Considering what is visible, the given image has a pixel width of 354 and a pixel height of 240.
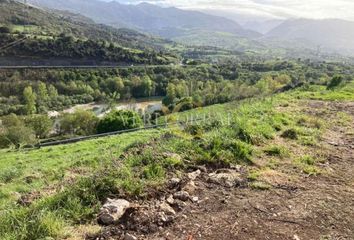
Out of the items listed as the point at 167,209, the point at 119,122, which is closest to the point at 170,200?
the point at 167,209

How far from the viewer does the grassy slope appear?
4809mm

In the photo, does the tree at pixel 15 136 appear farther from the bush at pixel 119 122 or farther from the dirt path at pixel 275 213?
the dirt path at pixel 275 213

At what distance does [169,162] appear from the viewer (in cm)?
695

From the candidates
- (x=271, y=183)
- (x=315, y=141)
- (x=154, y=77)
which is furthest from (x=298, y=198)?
(x=154, y=77)

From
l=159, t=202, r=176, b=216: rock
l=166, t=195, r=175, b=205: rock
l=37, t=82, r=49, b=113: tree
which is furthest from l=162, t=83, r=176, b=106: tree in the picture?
l=159, t=202, r=176, b=216: rock

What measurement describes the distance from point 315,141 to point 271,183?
360 centimetres

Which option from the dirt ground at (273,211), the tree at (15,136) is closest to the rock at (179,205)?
the dirt ground at (273,211)

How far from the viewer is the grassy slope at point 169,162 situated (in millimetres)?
4809

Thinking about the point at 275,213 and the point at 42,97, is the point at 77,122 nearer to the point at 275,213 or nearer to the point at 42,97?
the point at 42,97

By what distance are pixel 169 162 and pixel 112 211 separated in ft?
6.75

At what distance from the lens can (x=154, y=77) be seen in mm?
106812

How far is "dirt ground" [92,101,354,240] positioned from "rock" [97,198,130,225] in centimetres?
23

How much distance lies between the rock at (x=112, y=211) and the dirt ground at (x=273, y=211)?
0.76ft

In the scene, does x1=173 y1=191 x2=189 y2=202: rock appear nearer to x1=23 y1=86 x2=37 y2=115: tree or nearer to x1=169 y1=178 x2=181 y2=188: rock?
x1=169 y1=178 x2=181 y2=188: rock
